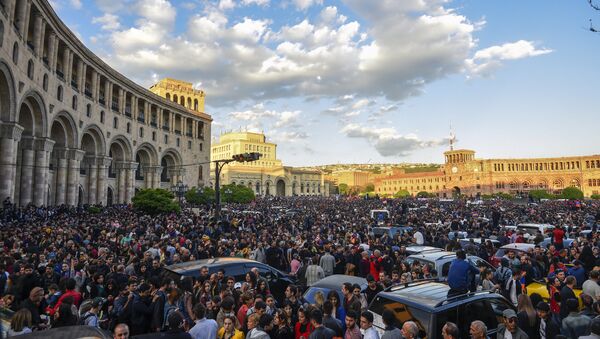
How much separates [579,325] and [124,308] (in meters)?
7.01

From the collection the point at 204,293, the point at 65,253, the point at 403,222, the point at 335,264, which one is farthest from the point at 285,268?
the point at 403,222

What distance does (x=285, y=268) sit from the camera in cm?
1212

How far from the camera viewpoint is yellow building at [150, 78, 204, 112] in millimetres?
63625

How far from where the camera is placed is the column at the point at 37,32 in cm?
2441

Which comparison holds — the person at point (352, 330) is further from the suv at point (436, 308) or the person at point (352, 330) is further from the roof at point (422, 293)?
the roof at point (422, 293)

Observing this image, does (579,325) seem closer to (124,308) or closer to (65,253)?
(124,308)

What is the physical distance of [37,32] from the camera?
81.4 ft

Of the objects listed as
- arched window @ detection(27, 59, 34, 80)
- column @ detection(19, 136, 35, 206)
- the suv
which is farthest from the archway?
the suv

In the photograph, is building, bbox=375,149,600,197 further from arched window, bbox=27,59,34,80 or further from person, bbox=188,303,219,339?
person, bbox=188,303,219,339

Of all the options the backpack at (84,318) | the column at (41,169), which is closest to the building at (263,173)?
the column at (41,169)

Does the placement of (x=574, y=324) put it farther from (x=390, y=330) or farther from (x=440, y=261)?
(x=440, y=261)

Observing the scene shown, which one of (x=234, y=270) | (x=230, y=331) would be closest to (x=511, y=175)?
(x=234, y=270)

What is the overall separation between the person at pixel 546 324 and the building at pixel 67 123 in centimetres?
2420

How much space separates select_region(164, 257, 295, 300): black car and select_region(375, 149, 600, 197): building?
4289 inches
